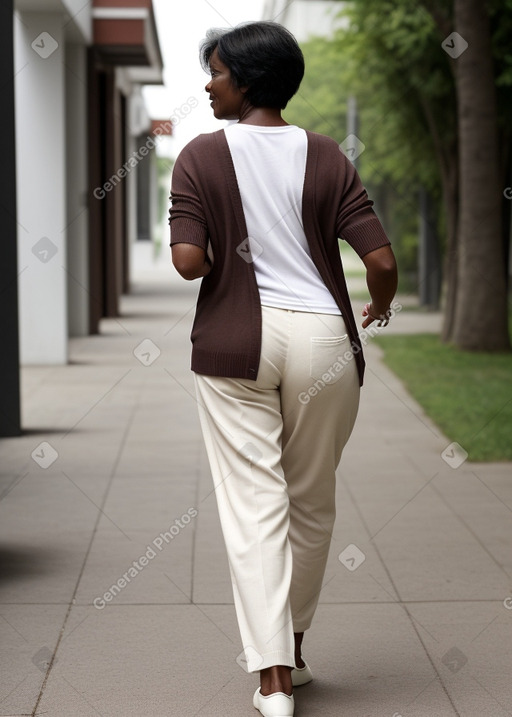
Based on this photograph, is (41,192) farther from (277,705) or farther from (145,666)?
(277,705)

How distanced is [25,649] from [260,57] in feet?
6.93

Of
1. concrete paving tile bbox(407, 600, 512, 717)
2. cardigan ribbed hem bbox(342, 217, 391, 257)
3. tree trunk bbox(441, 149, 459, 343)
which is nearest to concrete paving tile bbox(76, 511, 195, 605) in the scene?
concrete paving tile bbox(407, 600, 512, 717)

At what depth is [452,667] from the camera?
405 centimetres

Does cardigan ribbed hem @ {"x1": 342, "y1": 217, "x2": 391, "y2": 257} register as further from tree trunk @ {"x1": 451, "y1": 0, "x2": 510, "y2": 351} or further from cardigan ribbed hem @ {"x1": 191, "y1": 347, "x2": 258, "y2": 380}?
tree trunk @ {"x1": 451, "y1": 0, "x2": 510, "y2": 351}

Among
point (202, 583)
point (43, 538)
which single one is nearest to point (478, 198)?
point (43, 538)

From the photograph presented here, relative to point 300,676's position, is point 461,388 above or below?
below

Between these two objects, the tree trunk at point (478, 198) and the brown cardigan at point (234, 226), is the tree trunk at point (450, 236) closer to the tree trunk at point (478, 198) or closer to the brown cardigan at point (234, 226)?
the tree trunk at point (478, 198)

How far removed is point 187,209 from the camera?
11.2 feet

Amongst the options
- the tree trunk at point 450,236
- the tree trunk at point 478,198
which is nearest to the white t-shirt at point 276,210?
the tree trunk at point 478,198

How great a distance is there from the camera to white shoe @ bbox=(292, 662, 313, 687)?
385 cm

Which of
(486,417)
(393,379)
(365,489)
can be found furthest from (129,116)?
(365,489)

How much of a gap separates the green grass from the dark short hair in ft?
16.3

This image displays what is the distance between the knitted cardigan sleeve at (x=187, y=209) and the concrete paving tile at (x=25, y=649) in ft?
4.73

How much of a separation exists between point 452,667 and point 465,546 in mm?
1684
